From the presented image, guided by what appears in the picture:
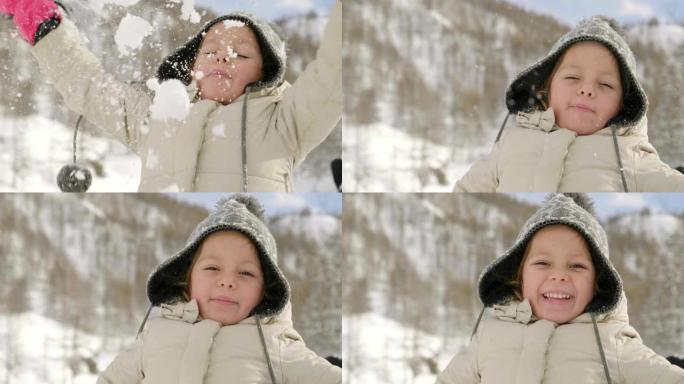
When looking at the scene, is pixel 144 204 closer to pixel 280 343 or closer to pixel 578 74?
pixel 280 343

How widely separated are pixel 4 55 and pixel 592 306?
3.80 feet

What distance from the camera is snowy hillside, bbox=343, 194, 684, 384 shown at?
2.29m

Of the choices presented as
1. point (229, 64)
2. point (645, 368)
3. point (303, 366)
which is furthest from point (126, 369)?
point (645, 368)

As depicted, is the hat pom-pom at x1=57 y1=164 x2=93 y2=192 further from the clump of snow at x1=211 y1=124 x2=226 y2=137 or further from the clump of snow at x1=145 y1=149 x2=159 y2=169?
the clump of snow at x1=211 y1=124 x2=226 y2=137

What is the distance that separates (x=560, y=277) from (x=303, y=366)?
0.46m

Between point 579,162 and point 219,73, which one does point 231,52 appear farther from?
point 579,162

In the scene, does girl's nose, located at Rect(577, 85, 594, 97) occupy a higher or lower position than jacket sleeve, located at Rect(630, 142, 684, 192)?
higher

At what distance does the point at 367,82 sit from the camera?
7.75 ft

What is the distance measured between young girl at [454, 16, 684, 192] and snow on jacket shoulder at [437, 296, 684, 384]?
22 cm

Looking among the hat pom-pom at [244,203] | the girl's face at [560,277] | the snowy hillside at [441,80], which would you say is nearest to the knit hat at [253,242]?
the hat pom-pom at [244,203]

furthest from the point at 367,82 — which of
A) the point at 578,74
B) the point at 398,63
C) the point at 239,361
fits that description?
the point at 239,361

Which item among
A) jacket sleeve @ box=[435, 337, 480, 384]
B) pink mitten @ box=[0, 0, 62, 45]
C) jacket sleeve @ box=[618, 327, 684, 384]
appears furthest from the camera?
pink mitten @ box=[0, 0, 62, 45]

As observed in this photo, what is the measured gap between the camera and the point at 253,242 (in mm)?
2201

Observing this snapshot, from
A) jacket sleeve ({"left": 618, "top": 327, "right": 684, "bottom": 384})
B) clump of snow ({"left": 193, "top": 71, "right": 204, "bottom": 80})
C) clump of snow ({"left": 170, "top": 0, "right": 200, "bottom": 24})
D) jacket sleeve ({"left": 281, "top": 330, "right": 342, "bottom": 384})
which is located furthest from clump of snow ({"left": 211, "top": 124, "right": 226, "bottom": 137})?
jacket sleeve ({"left": 618, "top": 327, "right": 684, "bottom": 384})
